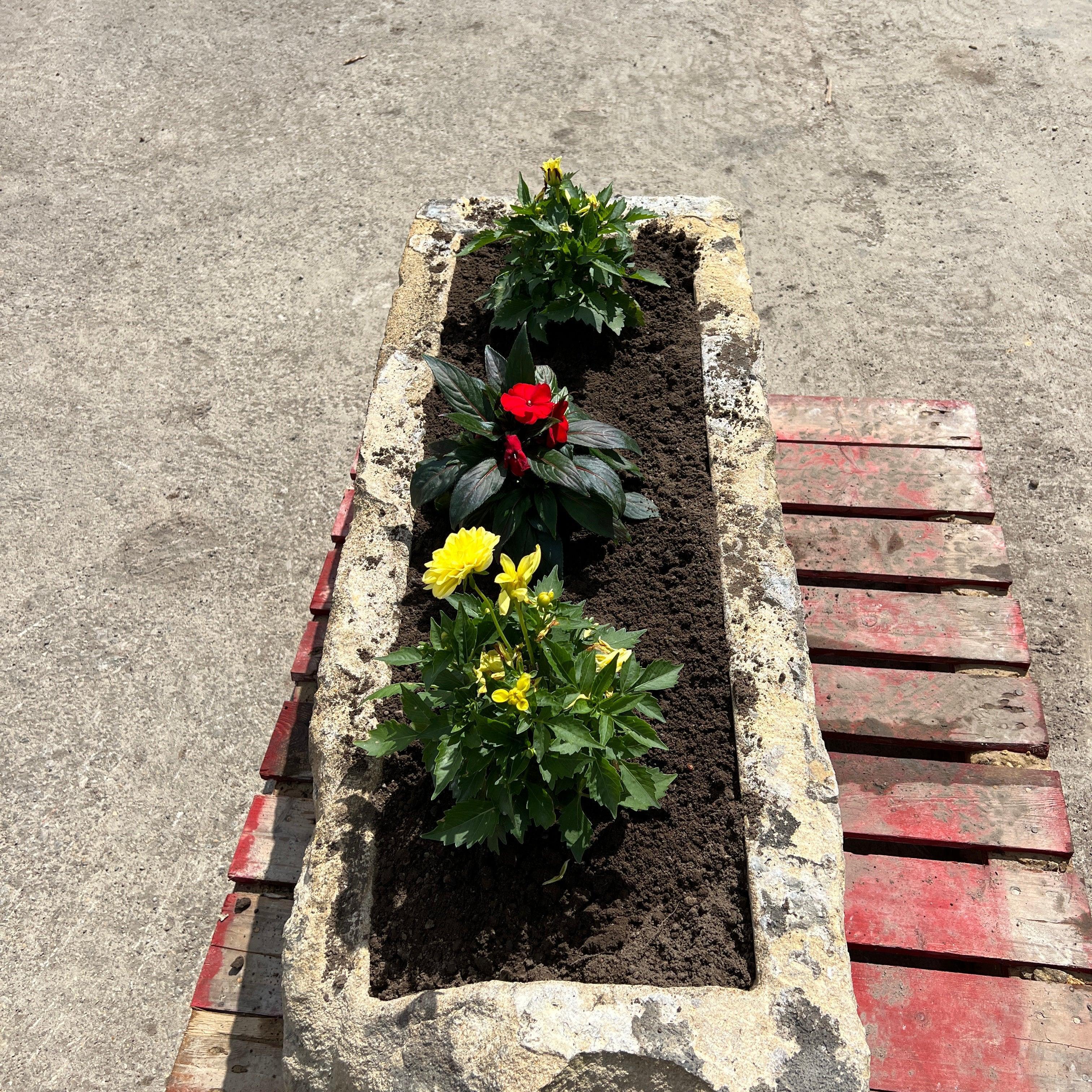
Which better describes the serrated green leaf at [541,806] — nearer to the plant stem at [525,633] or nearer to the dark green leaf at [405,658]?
the plant stem at [525,633]

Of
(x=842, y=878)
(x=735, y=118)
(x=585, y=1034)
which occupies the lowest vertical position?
(x=585, y=1034)

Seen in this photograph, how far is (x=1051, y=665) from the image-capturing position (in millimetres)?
3119

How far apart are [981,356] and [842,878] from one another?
2649 mm

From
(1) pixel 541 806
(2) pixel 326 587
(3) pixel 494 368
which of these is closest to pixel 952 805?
(1) pixel 541 806

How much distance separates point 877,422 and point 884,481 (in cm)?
23

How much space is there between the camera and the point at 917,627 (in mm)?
2598

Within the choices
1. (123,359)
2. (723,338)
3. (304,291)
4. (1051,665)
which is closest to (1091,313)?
(1051,665)

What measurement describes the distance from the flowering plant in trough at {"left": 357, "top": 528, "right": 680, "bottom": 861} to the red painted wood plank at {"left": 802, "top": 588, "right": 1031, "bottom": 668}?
79cm

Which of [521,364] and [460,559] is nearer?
[460,559]

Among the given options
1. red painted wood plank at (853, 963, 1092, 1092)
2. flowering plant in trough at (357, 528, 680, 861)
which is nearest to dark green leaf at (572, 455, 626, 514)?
flowering plant in trough at (357, 528, 680, 861)

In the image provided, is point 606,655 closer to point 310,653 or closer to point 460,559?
point 460,559

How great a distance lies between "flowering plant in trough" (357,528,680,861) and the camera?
71.9 inches

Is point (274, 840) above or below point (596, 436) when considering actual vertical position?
below

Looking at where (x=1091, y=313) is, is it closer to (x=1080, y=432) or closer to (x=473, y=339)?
(x=1080, y=432)
